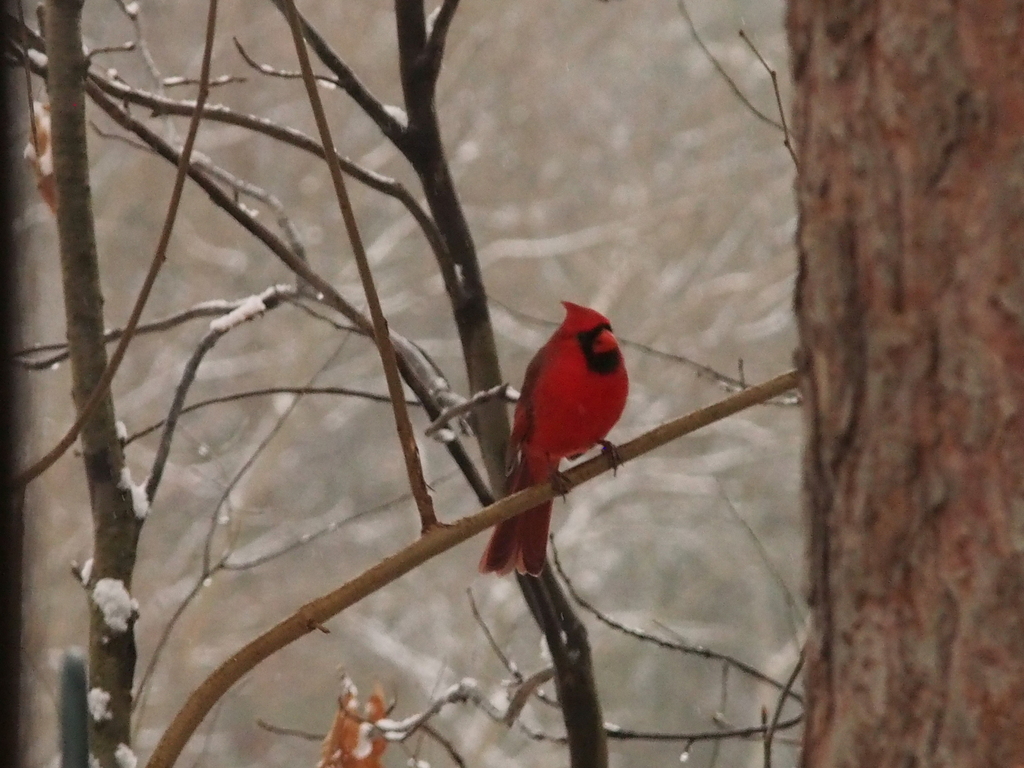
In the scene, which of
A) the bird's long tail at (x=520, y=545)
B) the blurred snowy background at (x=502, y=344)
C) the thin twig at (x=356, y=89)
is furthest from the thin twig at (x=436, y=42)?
the blurred snowy background at (x=502, y=344)

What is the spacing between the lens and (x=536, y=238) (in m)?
5.18

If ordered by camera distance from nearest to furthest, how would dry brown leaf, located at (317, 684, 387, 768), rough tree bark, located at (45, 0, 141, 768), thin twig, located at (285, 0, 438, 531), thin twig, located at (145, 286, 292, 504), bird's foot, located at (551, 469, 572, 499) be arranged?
thin twig, located at (285, 0, 438, 531), bird's foot, located at (551, 469, 572, 499), rough tree bark, located at (45, 0, 141, 768), thin twig, located at (145, 286, 292, 504), dry brown leaf, located at (317, 684, 387, 768)

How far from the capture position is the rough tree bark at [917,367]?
686 mm

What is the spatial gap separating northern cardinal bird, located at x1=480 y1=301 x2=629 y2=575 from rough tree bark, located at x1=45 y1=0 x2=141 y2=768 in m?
0.57

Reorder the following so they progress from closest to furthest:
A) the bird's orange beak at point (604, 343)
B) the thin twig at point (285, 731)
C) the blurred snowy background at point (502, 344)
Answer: the thin twig at point (285, 731), the bird's orange beak at point (604, 343), the blurred snowy background at point (502, 344)

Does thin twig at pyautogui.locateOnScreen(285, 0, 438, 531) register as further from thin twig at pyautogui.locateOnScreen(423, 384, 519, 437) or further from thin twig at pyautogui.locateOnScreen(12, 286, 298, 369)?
thin twig at pyautogui.locateOnScreen(12, 286, 298, 369)

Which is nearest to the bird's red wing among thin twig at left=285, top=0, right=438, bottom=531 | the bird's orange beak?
the bird's orange beak

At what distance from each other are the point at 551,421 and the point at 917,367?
3.49 ft

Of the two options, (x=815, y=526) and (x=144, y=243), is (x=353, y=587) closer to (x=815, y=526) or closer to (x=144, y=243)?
(x=815, y=526)

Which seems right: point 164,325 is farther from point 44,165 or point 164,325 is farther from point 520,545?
point 520,545

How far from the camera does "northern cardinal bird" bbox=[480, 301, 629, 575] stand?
1.76 m

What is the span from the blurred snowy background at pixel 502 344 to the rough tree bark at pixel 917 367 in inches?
146

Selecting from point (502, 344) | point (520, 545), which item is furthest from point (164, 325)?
point (502, 344)

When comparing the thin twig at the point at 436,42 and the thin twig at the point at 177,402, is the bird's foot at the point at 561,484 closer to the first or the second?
the thin twig at the point at 177,402
